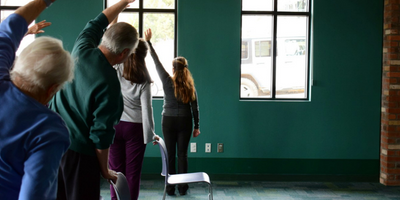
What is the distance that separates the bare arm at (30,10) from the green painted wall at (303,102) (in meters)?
3.02

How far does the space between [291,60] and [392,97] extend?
128 cm

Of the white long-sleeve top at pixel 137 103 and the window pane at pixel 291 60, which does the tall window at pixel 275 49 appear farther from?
the white long-sleeve top at pixel 137 103

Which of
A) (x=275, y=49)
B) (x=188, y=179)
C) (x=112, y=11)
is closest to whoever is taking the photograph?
(x=112, y=11)

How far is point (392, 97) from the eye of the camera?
4.34 meters

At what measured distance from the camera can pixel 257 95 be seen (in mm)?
4574

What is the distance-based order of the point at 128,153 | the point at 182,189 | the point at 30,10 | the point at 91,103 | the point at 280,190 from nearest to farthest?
the point at 30,10, the point at 91,103, the point at 128,153, the point at 182,189, the point at 280,190

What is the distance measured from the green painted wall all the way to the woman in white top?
5.81 feet

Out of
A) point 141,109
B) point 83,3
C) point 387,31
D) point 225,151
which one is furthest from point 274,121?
point 83,3

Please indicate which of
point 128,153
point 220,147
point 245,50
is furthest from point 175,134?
point 245,50

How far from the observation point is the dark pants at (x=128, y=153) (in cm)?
249

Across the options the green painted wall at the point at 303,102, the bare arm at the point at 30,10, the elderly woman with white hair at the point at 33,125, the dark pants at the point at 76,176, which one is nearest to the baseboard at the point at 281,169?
the green painted wall at the point at 303,102

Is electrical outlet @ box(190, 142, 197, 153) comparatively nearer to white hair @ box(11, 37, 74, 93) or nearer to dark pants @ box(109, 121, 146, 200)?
dark pants @ box(109, 121, 146, 200)

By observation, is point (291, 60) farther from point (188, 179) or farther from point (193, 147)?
point (188, 179)

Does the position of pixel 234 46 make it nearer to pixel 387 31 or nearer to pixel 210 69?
pixel 210 69
